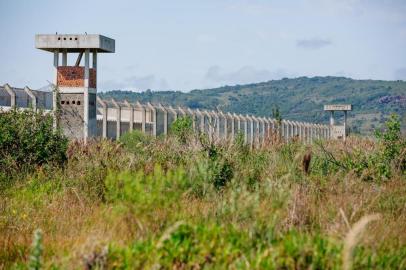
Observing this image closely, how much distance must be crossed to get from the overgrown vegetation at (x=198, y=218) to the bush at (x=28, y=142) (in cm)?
86

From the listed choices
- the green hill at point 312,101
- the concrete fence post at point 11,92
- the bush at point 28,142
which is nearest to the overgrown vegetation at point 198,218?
the bush at point 28,142

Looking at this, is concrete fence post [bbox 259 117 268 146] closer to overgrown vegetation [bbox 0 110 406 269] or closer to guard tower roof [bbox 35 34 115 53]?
overgrown vegetation [bbox 0 110 406 269]

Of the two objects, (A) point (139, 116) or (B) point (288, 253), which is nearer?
(B) point (288, 253)

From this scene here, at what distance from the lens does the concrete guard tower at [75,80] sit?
27.5 m

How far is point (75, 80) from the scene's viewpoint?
27.8 m

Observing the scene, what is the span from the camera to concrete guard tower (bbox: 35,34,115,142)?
27.5 metres

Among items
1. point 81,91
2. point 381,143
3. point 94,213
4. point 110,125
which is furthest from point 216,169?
point 110,125

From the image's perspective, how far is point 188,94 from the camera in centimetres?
19538

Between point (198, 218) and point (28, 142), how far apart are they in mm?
7871

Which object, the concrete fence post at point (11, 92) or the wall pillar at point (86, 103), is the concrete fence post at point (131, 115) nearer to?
the wall pillar at point (86, 103)

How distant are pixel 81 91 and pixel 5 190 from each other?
1722 cm

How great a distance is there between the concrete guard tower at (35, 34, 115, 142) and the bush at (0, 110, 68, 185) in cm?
1308

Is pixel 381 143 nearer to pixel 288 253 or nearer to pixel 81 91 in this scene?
pixel 288 253

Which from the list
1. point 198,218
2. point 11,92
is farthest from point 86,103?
point 198,218
